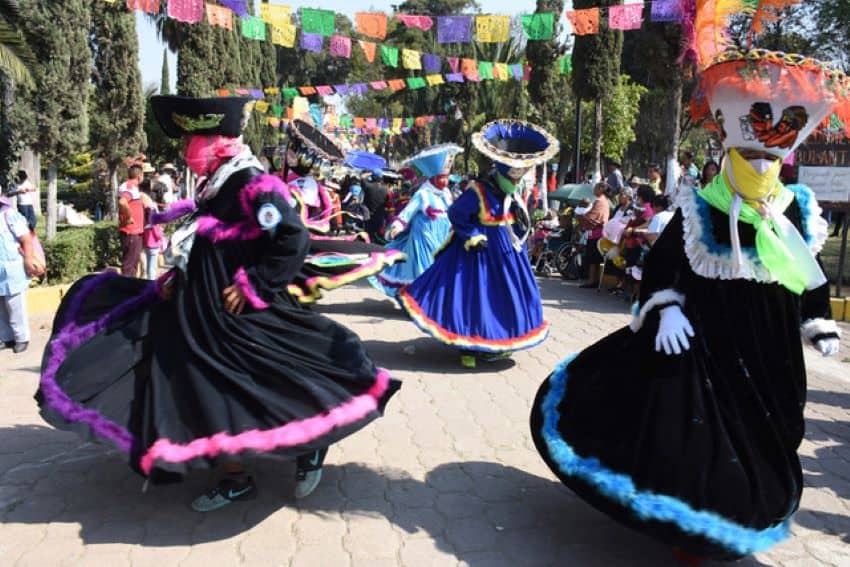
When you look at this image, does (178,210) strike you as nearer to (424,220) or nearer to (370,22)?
(424,220)

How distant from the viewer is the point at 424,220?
29.9 feet

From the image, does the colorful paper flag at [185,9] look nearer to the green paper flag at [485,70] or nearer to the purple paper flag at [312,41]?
the purple paper flag at [312,41]

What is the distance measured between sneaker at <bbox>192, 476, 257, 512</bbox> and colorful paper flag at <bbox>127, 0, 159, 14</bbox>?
30.8 feet

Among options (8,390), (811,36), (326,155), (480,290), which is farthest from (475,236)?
(811,36)

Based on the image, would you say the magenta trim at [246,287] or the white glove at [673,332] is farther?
the magenta trim at [246,287]

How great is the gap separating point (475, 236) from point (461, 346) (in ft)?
3.19

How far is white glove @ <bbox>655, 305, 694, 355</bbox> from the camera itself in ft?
9.86

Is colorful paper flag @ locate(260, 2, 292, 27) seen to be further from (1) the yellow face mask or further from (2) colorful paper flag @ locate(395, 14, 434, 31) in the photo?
(1) the yellow face mask

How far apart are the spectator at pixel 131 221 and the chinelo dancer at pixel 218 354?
6768 mm

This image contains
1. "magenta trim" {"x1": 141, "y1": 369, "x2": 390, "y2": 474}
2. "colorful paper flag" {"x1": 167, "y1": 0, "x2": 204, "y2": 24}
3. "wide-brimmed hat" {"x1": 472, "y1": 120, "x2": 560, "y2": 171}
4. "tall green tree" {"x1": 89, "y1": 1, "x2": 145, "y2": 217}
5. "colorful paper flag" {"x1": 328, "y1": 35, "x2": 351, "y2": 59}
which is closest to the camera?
"magenta trim" {"x1": 141, "y1": 369, "x2": 390, "y2": 474}

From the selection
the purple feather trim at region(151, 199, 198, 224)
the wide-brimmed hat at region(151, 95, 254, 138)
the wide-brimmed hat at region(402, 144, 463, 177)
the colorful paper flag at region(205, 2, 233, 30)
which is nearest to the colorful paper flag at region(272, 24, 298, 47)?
the colorful paper flag at region(205, 2, 233, 30)

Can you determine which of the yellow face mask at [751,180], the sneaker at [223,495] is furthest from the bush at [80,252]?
the yellow face mask at [751,180]

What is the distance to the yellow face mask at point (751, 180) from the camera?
9.99ft

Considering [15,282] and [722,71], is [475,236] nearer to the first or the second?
[722,71]
